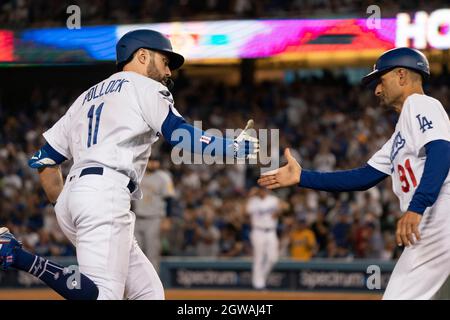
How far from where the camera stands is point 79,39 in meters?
18.5

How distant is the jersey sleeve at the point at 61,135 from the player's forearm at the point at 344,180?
137 cm

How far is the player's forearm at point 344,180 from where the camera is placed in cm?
531

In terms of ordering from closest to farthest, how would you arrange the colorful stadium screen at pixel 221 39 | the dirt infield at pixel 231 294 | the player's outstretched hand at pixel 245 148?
1. the player's outstretched hand at pixel 245 148
2. the dirt infield at pixel 231 294
3. the colorful stadium screen at pixel 221 39

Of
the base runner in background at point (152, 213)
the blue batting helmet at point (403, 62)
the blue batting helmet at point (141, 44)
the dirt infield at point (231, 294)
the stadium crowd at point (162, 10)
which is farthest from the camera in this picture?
the stadium crowd at point (162, 10)

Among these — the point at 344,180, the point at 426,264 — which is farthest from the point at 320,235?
the point at 426,264

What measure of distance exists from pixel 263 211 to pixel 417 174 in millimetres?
8857

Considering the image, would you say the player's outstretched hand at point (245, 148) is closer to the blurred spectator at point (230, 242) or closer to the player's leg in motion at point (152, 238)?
the player's leg in motion at point (152, 238)

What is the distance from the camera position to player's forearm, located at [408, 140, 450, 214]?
448 centimetres

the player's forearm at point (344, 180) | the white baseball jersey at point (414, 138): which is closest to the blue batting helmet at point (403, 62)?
the white baseball jersey at point (414, 138)

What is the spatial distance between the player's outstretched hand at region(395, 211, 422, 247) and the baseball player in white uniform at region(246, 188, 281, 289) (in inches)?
350

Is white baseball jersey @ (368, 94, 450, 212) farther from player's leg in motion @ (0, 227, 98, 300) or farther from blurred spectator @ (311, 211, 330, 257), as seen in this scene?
blurred spectator @ (311, 211, 330, 257)

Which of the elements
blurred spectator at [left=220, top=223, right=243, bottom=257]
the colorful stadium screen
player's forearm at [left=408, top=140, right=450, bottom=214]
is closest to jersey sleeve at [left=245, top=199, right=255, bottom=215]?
blurred spectator at [left=220, top=223, right=243, bottom=257]

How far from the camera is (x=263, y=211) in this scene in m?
13.5
